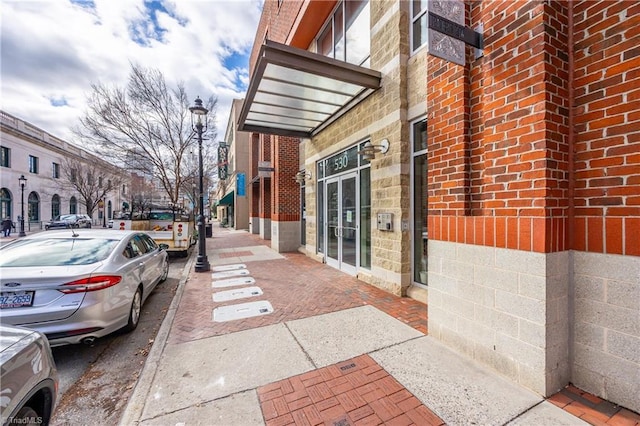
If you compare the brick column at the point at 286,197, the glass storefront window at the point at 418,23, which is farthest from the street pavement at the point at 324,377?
the brick column at the point at 286,197

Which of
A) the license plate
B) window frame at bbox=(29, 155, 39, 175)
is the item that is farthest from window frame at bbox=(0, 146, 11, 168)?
the license plate

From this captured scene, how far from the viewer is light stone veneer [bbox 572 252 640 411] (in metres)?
2.23

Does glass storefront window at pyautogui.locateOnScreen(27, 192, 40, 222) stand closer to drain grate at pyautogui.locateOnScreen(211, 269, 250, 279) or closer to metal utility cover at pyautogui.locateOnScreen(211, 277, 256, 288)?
drain grate at pyautogui.locateOnScreen(211, 269, 250, 279)

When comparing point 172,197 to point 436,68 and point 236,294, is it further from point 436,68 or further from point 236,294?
point 436,68

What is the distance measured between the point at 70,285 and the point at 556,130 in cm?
521

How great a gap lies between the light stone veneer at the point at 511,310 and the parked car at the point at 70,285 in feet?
13.6

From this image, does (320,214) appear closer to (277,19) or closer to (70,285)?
(70,285)

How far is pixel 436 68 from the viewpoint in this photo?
352cm

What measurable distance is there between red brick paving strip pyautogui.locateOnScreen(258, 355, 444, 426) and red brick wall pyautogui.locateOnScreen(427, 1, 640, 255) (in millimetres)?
1697

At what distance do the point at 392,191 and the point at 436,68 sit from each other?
8.05 ft

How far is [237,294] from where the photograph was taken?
5.68 m

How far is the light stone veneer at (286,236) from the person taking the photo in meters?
11.2

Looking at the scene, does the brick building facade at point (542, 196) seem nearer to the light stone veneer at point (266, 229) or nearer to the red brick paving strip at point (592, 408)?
the red brick paving strip at point (592, 408)

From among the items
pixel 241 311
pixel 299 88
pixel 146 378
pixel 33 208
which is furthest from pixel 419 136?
pixel 33 208
